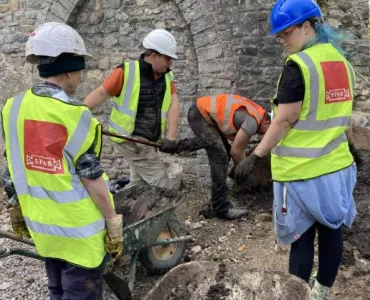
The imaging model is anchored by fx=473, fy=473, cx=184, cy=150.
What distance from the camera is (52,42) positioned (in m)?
2.41

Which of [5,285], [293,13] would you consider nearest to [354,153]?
[293,13]

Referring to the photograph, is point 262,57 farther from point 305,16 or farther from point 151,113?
point 305,16

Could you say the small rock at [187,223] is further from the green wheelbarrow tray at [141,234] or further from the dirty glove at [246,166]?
the dirty glove at [246,166]

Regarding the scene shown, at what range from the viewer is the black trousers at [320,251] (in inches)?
113

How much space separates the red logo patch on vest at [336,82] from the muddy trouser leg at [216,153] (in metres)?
2.22

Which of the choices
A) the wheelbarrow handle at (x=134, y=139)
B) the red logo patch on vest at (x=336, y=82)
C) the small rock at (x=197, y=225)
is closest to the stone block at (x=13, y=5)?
the wheelbarrow handle at (x=134, y=139)

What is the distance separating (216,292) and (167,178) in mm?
2339

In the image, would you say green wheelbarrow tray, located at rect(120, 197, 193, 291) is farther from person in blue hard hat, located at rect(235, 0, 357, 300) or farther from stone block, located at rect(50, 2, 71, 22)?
stone block, located at rect(50, 2, 71, 22)

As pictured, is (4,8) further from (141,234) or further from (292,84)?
(292,84)

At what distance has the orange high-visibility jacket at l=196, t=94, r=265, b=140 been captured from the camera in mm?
4707

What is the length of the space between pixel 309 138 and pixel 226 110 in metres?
2.06

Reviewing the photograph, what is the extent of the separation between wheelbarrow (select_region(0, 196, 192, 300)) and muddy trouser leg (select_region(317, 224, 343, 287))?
116 cm

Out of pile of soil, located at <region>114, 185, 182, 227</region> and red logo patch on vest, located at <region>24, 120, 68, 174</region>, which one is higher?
red logo patch on vest, located at <region>24, 120, 68, 174</region>

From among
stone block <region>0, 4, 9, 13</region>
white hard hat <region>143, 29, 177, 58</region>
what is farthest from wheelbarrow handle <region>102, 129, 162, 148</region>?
stone block <region>0, 4, 9, 13</region>
